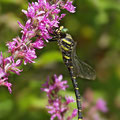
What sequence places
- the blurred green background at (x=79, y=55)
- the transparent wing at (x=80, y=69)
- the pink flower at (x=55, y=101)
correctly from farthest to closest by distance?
the blurred green background at (x=79, y=55)
the transparent wing at (x=80, y=69)
the pink flower at (x=55, y=101)

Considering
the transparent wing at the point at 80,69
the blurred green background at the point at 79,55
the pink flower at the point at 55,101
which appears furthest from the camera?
the blurred green background at the point at 79,55

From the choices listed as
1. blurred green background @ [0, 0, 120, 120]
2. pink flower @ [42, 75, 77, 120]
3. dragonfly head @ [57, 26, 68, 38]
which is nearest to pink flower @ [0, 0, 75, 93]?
dragonfly head @ [57, 26, 68, 38]

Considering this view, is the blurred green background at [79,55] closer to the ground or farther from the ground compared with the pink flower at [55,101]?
farther from the ground

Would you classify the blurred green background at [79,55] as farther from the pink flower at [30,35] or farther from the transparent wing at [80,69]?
the pink flower at [30,35]

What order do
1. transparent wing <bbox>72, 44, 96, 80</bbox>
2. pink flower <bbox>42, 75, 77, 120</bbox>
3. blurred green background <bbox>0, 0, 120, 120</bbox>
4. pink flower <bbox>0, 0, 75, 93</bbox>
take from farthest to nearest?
blurred green background <bbox>0, 0, 120, 120</bbox> → transparent wing <bbox>72, 44, 96, 80</bbox> → pink flower <bbox>42, 75, 77, 120</bbox> → pink flower <bbox>0, 0, 75, 93</bbox>

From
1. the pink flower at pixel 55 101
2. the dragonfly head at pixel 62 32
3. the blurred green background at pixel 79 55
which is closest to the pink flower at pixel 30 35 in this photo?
the dragonfly head at pixel 62 32

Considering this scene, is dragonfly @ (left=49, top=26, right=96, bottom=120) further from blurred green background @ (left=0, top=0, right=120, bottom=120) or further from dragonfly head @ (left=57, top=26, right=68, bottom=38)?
blurred green background @ (left=0, top=0, right=120, bottom=120)

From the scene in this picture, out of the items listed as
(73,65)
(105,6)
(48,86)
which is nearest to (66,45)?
(73,65)

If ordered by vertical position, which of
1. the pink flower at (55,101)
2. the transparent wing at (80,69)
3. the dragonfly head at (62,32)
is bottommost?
the pink flower at (55,101)
